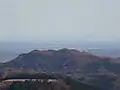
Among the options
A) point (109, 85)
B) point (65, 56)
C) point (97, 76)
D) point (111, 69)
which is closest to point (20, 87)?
point (109, 85)

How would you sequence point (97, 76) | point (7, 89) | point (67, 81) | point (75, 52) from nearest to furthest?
point (7, 89) → point (67, 81) → point (97, 76) → point (75, 52)

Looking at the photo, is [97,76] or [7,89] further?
[97,76]

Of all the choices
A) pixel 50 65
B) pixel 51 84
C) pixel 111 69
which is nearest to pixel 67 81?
pixel 51 84

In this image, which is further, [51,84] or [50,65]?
[50,65]

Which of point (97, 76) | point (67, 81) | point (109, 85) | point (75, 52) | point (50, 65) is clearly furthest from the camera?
point (75, 52)

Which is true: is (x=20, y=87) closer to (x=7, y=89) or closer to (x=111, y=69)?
(x=7, y=89)

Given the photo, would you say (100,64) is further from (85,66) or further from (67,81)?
(67,81)
